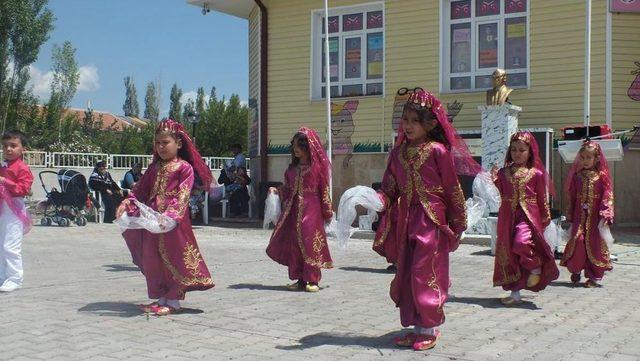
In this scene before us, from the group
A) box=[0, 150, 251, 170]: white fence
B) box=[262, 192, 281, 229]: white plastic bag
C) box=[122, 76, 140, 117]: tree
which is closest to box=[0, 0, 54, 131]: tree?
box=[0, 150, 251, 170]: white fence

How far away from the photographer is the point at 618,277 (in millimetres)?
9273

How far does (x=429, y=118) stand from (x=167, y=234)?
8.06 feet

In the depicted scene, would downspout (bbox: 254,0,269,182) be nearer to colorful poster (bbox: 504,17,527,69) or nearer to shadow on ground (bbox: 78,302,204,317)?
colorful poster (bbox: 504,17,527,69)

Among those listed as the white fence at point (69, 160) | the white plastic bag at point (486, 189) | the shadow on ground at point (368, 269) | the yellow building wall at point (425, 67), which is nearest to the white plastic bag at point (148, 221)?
the white plastic bag at point (486, 189)

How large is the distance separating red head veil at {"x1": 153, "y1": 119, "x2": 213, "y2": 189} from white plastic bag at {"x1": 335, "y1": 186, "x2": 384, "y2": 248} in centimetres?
129

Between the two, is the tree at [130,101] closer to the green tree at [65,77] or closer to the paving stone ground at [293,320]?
the green tree at [65,77]

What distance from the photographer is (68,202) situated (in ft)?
57.6

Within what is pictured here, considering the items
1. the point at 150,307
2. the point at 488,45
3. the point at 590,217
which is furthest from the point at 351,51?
the point at 150,307

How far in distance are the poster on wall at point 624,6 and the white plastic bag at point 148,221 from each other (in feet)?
39.3

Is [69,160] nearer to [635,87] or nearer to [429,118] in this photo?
[635,87]

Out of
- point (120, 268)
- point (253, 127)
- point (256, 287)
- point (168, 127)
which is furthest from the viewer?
point (253, 127)

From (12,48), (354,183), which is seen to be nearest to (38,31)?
(12,48)

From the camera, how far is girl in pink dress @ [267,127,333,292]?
7.98 metres

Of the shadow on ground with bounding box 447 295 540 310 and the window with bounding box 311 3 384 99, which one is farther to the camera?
the window with bounding box 311 3 384 99
